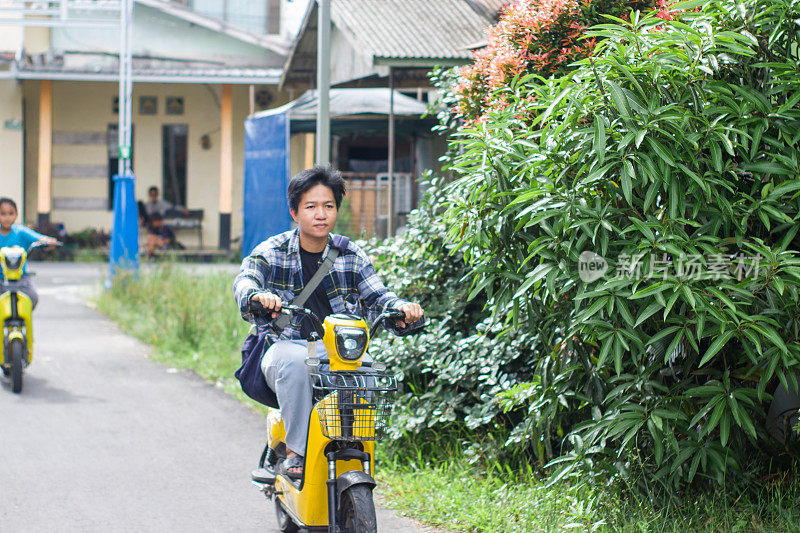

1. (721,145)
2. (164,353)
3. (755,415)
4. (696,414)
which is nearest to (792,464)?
(755,415)

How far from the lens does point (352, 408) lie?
3.81 metres

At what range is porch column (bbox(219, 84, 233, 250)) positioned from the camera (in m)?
23.4

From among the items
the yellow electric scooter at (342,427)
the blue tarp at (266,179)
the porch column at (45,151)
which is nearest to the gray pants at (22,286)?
the blue tarp at (266,179)

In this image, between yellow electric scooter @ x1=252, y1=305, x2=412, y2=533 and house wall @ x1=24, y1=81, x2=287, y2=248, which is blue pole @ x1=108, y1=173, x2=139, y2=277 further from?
yellow electric scooter @ x1=252, y1=305, x2=412, y2=533

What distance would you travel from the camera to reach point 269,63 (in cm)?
2492

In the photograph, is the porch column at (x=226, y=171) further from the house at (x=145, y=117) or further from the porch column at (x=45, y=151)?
the porch column at (x=45, y=151)

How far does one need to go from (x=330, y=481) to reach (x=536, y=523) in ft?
4.07

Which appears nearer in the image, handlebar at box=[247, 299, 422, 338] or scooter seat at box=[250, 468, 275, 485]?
handlebar at box=[247, 299, 422, 338]

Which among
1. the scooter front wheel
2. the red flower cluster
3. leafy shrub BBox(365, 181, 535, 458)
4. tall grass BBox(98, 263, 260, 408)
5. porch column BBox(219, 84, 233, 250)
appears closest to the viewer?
the scooter front wheel

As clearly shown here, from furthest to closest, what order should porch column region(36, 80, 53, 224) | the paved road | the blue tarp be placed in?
porch column region(36, 80, 53, 224)
the blue tarp
the paved road

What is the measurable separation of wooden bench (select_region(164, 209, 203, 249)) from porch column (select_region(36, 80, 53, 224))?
285cm

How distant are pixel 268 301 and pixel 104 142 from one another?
22.1m

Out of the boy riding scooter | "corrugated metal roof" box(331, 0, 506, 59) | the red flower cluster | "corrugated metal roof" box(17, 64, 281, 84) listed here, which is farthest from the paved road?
"corrugated metal roof" box(17, 64, 281, 84)

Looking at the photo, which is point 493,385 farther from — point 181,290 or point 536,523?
point 181,290
